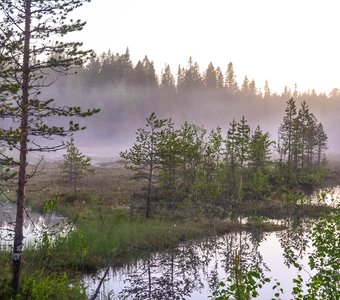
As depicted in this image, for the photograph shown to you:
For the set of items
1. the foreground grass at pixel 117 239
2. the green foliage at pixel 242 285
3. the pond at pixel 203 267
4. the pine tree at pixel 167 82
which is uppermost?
the pine tree at pixel 167 82

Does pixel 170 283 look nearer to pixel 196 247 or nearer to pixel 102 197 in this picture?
pixel 196 247

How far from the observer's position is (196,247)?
Result: 26844 mm

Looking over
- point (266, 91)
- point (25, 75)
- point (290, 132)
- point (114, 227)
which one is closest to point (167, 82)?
point (266, 91)

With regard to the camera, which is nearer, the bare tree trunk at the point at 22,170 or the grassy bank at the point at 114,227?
the bare tree trunk at the point at 22,170

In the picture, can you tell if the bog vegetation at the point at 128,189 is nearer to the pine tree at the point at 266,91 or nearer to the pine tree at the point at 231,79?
the pine tree at the point at 231,79

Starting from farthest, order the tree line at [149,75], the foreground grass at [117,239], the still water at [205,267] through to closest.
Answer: the tree line at [149,75]
the foreground grass at [117,239]
the still water at [205,267]

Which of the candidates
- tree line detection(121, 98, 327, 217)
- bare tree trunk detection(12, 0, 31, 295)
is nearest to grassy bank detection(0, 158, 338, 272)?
bare tree trunk detection(12, 0, 31, 295)

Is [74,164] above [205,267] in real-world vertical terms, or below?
above

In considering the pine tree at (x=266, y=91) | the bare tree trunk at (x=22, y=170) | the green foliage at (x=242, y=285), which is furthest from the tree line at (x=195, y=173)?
the pine tree at (x=266, y=91)

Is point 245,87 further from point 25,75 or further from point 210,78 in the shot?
point 25,75

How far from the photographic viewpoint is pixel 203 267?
22953mm

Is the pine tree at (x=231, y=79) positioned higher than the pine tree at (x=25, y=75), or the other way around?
the pine tree at (x=231, y=79)

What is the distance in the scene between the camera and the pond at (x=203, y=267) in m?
18.6

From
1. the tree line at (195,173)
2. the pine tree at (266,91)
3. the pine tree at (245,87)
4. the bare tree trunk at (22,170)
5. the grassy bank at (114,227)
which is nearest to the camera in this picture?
the bare tree trunk at (22,170)
